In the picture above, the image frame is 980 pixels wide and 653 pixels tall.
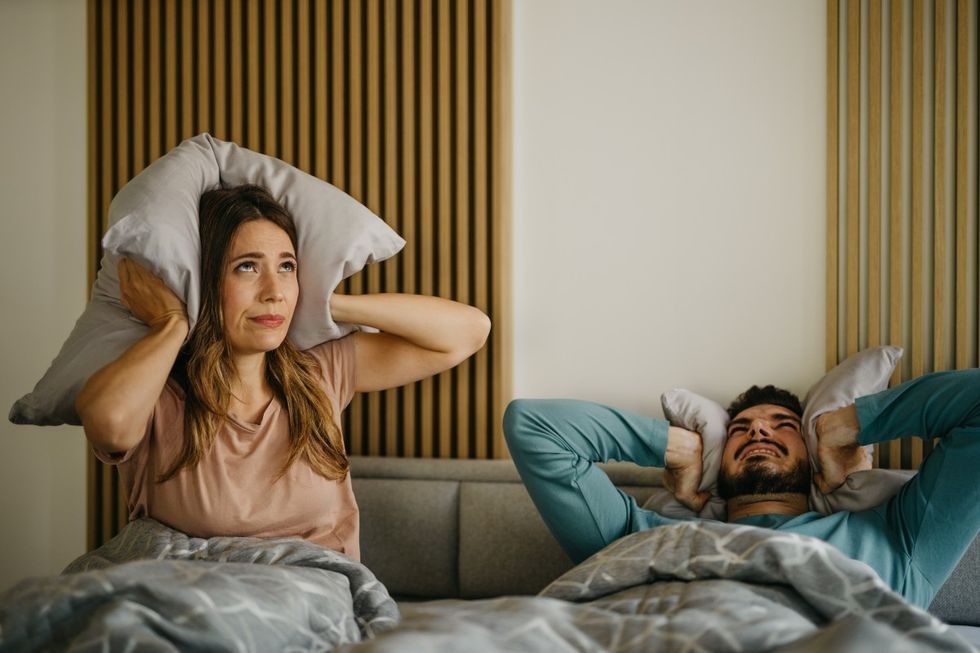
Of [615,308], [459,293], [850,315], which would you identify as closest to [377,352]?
[459,293]

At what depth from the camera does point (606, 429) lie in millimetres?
2158

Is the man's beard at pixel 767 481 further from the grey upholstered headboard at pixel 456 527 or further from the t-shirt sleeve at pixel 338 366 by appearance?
the t-shirt sleeve at pixel 338 366

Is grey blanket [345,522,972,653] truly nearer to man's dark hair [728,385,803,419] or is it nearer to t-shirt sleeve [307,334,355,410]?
man's dark hair [728,385,803,419]

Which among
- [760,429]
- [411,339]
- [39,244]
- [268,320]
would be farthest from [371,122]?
[760,429]

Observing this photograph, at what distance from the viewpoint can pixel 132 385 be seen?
1833 mm

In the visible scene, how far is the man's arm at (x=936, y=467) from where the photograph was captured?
6.19ft

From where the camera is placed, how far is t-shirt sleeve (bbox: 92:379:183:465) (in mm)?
1943

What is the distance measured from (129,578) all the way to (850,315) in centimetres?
191

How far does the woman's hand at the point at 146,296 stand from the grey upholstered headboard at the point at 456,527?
812mm

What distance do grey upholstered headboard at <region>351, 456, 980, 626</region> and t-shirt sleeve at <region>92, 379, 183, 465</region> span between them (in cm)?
66

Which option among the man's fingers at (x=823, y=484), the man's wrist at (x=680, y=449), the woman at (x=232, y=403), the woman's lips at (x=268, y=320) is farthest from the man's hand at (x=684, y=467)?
the woman's lips at (x=268, y=320)

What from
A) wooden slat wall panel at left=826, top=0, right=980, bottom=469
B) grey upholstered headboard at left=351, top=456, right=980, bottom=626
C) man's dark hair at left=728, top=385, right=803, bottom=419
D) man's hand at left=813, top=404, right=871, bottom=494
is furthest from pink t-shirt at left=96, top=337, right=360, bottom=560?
wooden slat wall panel at left=826, top=0, right=980, bottom=469

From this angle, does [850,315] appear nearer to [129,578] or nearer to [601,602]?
[601,602]

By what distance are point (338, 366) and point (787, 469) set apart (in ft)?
3.66
